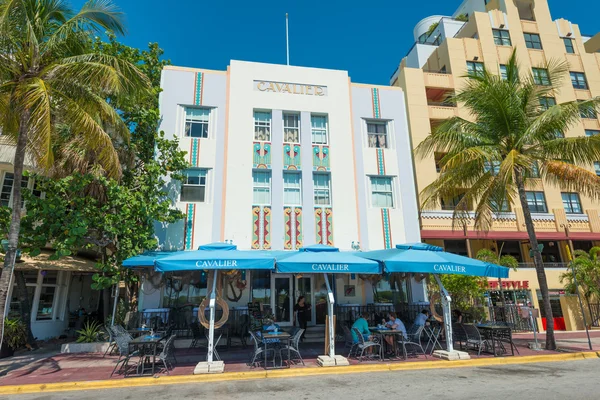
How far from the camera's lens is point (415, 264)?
33.1ft

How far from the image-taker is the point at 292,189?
625 inches

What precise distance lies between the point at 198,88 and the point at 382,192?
9612 mm

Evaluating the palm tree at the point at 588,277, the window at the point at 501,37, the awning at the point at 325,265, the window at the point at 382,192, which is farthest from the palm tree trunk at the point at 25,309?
the window at the point at 501,37

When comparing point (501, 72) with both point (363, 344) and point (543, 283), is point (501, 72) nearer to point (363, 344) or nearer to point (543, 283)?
point (543, 283)

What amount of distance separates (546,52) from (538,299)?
19.5 metres

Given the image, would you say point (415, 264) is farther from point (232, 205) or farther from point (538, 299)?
point (538, 299)

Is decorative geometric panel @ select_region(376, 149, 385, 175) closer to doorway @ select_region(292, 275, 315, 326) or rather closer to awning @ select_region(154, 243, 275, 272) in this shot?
doorway @ select_region(292, 275, 315, 326)

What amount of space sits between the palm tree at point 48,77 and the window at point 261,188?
6025mm

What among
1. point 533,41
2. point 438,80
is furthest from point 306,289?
point 533,41

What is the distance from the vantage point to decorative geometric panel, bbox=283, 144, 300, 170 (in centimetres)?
1605

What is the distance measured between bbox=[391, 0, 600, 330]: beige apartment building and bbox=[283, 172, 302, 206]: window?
29.4ft

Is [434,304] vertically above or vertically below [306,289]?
below

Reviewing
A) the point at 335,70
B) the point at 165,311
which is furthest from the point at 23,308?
the point at 335,70

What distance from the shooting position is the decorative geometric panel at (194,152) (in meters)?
15.2
